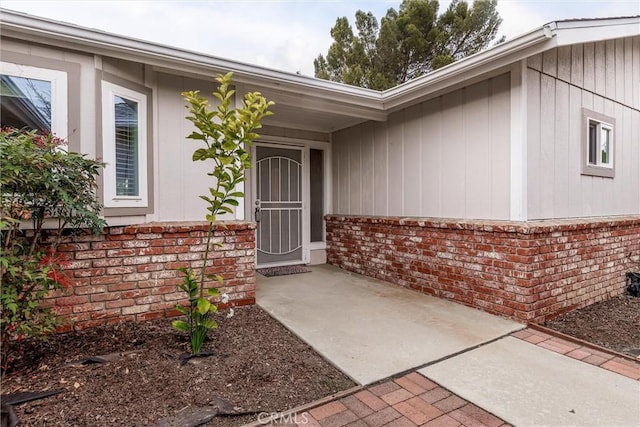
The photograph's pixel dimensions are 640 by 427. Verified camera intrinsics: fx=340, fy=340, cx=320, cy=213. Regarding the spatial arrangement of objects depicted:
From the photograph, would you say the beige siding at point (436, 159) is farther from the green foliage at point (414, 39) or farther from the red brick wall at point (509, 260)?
the green foliage at point (414, 39)

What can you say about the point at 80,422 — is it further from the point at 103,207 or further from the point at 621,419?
the point at 621,419

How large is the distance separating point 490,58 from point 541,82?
78 centimetres

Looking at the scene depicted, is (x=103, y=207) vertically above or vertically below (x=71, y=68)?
below

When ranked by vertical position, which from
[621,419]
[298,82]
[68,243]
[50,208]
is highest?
[298,82]

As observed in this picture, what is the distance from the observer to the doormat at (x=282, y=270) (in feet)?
17.9

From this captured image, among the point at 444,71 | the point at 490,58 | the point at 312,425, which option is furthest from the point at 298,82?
the point at 312,425

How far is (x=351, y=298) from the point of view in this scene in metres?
4.25

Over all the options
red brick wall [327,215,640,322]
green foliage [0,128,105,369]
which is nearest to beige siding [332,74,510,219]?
red brick wall [327,215,640,322]

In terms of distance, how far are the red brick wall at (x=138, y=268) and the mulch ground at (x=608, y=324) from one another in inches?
137

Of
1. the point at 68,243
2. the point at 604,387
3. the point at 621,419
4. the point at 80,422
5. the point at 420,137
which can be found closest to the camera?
the point at 80,422

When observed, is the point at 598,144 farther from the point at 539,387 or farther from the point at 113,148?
the point at 113,148

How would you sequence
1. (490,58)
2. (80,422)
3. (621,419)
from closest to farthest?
1. (80,422)
2. (621,419)
3. (490,58)

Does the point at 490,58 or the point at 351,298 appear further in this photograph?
the point at 351,298
